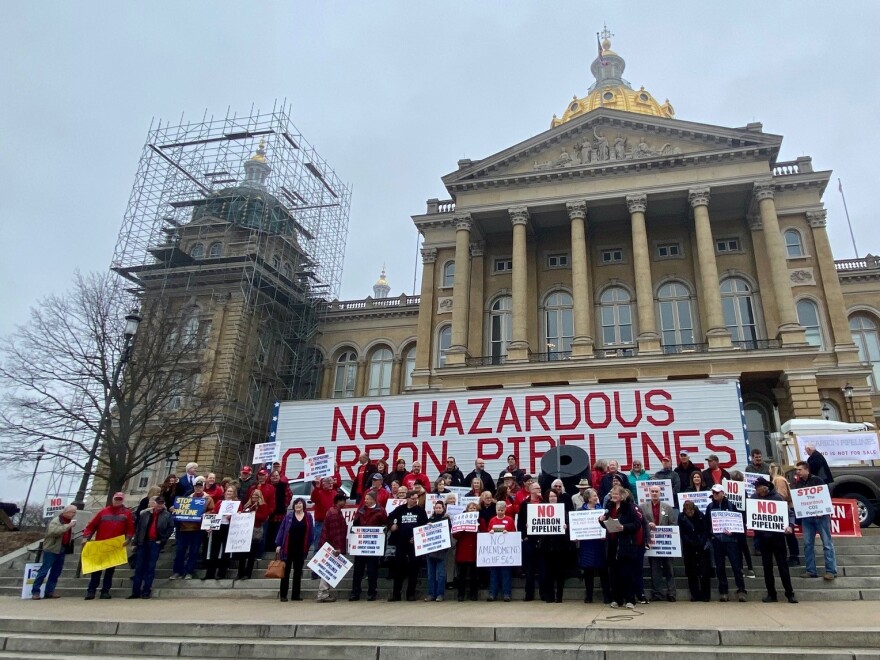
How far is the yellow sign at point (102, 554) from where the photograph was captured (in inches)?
409

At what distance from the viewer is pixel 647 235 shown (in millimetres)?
33656

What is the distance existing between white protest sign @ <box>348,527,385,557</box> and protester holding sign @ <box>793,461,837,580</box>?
6.52 meters

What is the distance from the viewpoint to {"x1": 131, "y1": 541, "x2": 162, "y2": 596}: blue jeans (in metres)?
10.4

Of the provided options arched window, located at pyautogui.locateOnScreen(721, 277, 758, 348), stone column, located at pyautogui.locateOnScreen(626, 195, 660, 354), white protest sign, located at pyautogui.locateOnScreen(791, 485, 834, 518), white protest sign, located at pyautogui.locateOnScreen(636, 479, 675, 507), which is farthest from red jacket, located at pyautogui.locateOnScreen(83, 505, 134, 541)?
arched window, located at pyautogui.locateOnScreen(721, 277, 758, 348)

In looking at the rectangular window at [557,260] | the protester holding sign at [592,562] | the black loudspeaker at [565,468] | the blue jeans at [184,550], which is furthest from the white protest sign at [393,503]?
the rectangular window at [557,260]

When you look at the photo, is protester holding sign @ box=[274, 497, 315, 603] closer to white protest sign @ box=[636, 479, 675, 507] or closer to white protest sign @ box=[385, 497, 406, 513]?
white protest sign @ box=[385, 497, 406, 513]

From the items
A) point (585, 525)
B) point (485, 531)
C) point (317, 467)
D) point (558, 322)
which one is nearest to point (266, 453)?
point (317, 467)

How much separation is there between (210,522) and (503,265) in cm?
2659

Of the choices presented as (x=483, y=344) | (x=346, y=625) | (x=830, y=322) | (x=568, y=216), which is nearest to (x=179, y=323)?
(x=483, y=344)

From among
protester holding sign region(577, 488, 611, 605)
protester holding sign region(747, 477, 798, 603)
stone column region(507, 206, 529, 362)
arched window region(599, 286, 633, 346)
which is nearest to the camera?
protester holding sign region(747, 477, 798, 603)

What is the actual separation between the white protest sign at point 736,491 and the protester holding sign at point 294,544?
22.5 feet

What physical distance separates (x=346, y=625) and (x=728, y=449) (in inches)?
460

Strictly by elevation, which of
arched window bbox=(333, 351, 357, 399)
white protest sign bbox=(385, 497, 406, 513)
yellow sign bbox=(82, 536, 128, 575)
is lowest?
yellow sign bbox=(82, 536, 128, 575)

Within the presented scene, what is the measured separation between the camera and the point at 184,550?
37.3 ft
